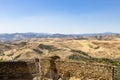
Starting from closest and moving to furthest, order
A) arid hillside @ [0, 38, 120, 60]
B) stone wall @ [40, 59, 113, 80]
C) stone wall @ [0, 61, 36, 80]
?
1. stone wall @ [40, 59, 113, 80]
2. stone wall @ [0, 61, 36, 80]
3. arid hillside @ [0, 38, 120, 60]

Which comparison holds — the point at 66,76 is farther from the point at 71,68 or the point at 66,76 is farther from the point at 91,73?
the point at 91,73

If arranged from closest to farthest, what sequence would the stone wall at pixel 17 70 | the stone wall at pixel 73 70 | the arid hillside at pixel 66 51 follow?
the stone wall at pixel 73 70, the stone wall at pixel 17 70, the arid hillside at pixel 66 51

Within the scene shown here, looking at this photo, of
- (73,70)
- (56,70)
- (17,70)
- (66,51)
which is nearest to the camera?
(73,70)

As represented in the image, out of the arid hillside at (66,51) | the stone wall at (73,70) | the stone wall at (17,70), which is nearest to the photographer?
the stone wall at (73,70)

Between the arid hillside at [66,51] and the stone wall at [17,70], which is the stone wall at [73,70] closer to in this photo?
the stone wall at [17,70]

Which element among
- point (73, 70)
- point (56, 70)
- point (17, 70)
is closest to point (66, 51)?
point (17, 70)

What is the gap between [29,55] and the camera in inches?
2324

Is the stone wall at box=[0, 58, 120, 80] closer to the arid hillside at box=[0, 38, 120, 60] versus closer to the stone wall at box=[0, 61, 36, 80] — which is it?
the stone wall at box=[0, 61, 36, 80]

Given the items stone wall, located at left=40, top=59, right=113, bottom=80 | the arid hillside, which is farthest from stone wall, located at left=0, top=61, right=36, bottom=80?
the arid hillside

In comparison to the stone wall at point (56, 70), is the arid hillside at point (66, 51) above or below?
below

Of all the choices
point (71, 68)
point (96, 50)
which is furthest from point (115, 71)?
point (96, 50)

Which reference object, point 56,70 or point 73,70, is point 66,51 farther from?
point 73,70

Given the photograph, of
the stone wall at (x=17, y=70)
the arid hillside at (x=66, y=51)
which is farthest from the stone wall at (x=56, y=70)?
the arid hillside at (x=66, y=51)

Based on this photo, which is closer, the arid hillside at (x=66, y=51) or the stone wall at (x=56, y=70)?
the stone wall at (x=56, y=70)
